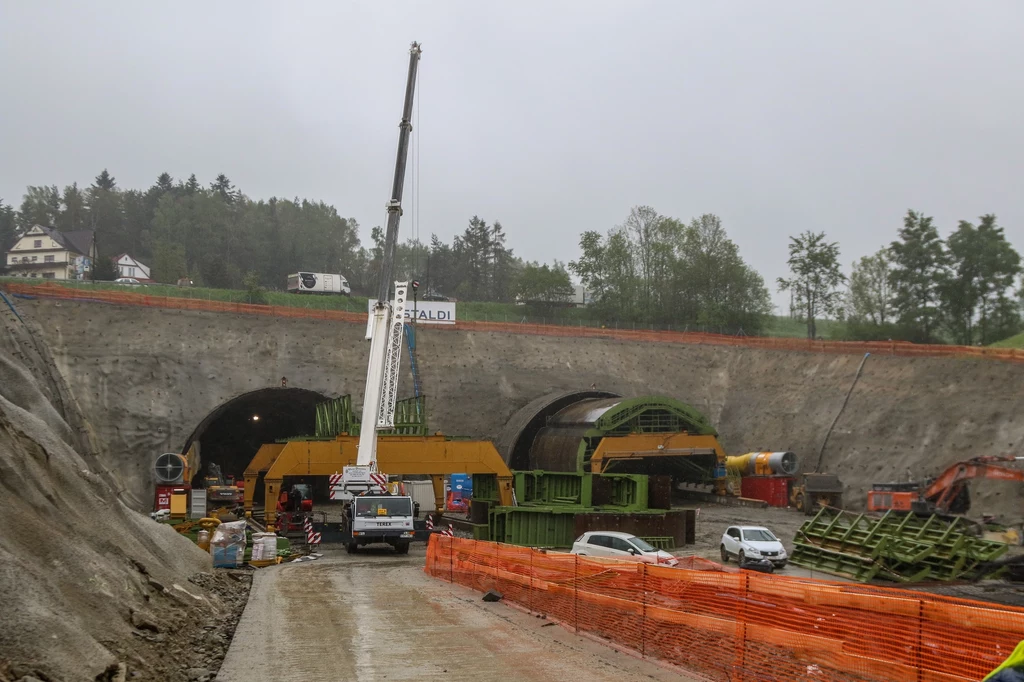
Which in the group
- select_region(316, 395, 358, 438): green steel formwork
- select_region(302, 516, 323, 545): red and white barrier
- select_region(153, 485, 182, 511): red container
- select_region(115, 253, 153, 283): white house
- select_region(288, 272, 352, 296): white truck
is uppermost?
select_region(115, 253, 153, 283): white house

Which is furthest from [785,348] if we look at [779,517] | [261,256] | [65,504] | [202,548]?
[261,256]

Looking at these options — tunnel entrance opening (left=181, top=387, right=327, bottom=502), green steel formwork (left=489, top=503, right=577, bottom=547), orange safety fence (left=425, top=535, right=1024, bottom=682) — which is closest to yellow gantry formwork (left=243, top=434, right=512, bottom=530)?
green steel formwork (left=489, top=503, right=577, bottom=547)

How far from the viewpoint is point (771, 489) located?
45.6 meters

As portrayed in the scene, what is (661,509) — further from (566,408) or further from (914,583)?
(566,408)

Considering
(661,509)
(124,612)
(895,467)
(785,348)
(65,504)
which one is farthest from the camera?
(785,348)

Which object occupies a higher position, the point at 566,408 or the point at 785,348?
the point at 785,348

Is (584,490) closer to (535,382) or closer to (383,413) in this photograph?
(383,413)

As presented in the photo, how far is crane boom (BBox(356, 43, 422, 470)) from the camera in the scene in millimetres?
33438

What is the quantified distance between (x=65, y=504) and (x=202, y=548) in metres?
13.4

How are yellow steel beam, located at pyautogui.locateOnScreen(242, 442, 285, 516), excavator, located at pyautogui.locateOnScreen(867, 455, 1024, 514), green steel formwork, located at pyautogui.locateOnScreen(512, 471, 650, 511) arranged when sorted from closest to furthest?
green steel formwork, located at pyautogui.locateOnScreen(512, 471, 650, 511)
excavator, located at pyautogui.locateOnScreen(867, 455, 1024, 514)
yellow steel beam, located at pyautogui.locateOnScreen(242, 442, 285, 516)

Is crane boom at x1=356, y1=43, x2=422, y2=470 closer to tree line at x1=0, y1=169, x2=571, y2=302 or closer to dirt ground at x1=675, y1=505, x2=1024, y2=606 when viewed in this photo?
dirt ground at x1=675, y1=505, x2=1024, y2=606

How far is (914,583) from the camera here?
23250 mm

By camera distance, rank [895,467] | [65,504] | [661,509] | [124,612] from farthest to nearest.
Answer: [895,467] → [661,509] → [65,504] → [124,612]

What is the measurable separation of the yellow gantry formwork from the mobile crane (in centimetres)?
114
